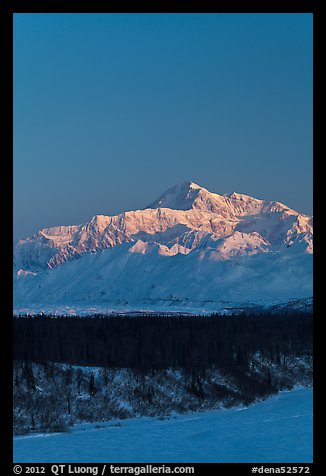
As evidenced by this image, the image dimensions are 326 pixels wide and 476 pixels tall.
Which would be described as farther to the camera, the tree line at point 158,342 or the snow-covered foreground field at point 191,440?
the tree line at point 158,342

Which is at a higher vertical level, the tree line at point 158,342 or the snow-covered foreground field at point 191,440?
the tree line at point 158,342

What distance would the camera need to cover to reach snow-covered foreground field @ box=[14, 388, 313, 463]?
57.8 m

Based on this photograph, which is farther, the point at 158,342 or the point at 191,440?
the point at 158,342

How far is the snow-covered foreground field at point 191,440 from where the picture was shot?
57844 millimetres

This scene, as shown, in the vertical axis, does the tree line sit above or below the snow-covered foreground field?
above

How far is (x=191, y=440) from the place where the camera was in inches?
2685

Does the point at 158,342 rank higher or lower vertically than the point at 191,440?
higher
